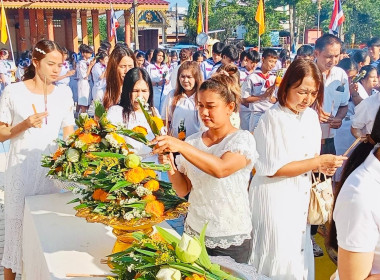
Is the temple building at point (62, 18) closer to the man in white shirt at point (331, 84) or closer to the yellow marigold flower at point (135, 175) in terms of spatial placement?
the man in white shirt at point (331, 84)

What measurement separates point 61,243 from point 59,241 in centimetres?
3

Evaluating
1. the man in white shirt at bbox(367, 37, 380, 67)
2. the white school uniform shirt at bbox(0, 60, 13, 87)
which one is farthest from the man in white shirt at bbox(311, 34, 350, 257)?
the white school uniform shirt at bbox(0, 60, 13, 87)

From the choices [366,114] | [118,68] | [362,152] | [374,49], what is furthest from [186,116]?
[374,49]

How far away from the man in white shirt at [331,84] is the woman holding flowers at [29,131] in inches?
76.8

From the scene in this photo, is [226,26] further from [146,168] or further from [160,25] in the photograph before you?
[146,168]

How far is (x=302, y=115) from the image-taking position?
2318 mm

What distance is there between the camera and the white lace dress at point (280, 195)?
A: 7.38ft

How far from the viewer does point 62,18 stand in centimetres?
1939

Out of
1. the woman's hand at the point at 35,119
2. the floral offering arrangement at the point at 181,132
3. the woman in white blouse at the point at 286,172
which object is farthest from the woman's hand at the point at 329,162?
the woman's hand at the point at 35,119

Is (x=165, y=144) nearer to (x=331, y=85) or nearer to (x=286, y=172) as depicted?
(x=286, y=172)

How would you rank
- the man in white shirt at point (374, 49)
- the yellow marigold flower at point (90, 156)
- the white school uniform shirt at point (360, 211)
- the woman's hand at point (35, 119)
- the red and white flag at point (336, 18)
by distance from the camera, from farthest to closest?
the red and white flag at point (336, 18) → the man in white shirt at point (374, 49) → the woman's hand at point (35, 119) → the yellow marigold flower at point (90, 156) → the white school uniform shirt at point (360, 211)

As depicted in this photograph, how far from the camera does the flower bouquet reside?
1685 millimetres

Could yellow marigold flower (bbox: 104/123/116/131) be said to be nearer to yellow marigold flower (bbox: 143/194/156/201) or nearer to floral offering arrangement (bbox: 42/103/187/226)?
floral offering arrangement (bbox: 42/103/187/226)

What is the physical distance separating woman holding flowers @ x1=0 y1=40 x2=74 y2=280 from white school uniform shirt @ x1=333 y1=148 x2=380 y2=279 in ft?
5.73
